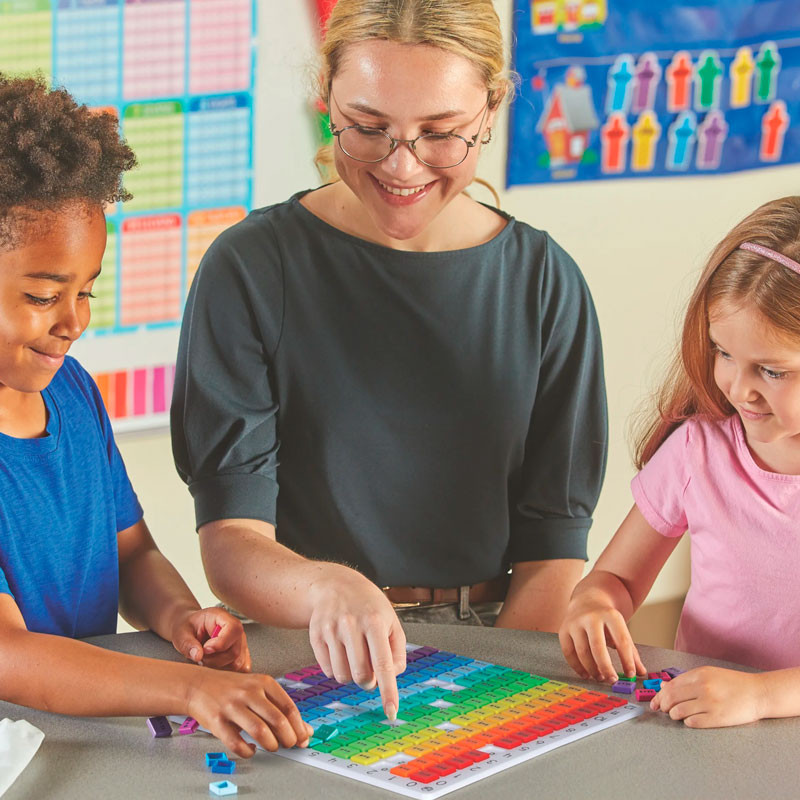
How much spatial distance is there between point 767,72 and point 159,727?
105 inches

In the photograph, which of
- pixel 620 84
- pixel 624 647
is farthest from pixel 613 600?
pixel 620 84

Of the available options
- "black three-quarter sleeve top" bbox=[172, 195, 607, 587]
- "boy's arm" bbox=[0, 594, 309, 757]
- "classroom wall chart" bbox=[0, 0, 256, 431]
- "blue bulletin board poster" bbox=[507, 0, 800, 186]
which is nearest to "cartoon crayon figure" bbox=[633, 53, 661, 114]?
"blue bulletin board poster" bbox=[507, 0, 800, 186]

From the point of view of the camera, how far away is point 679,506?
148 centimetres

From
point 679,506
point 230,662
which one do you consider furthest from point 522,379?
point 230,662

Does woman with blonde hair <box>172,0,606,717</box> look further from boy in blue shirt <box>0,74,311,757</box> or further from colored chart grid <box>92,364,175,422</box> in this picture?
colored chart grid <box>92,364,175,422</box>

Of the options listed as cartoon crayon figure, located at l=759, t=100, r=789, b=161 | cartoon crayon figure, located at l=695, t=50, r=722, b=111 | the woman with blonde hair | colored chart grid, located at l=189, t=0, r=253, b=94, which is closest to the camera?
the woman with blonde hair

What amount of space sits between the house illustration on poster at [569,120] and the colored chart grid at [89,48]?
43.7 inches

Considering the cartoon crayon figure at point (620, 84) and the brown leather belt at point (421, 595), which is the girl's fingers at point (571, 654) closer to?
the brown leather belt at point (421, 595)

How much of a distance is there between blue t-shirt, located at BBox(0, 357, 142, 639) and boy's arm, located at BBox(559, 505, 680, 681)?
521 millimetres

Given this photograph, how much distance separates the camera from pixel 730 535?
143 centimetres

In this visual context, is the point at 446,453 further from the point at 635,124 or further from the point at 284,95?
the point at 635,124

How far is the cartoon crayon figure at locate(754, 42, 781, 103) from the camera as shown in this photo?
3.21 meters

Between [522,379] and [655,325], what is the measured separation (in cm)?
173

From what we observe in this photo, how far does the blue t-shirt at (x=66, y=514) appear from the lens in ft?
4.29
